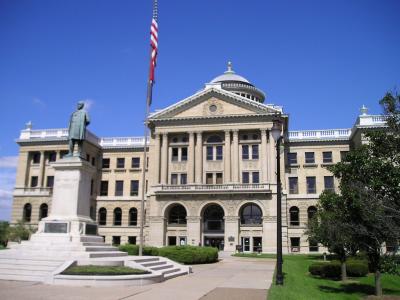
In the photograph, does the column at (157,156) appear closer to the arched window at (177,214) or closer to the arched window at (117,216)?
the arched window at (177,214)

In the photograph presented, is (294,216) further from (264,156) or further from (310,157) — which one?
(264,156)

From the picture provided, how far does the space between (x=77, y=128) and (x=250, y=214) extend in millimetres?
38938

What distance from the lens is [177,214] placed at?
6216cm

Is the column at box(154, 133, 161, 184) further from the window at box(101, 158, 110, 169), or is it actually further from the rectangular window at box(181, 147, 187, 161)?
the window at box(101, 158, 110, 169)

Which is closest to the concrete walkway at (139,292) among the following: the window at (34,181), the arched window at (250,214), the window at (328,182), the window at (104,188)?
the arched window at (250,214)

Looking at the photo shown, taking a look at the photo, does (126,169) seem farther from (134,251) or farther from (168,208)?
(134,251)

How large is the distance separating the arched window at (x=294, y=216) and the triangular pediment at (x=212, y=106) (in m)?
15.0

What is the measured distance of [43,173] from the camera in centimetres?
7050

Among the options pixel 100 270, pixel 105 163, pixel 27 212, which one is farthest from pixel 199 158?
pixel 100 270

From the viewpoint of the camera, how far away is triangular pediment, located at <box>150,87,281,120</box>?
61500 millimetres

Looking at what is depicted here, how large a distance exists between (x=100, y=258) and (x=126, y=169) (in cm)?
5116

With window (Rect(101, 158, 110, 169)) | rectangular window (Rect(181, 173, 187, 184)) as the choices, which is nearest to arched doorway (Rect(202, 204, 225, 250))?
rectangular window (Rect(181, 173, 187, 184))

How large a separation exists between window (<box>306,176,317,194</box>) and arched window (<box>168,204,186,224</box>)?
1925 centimetres

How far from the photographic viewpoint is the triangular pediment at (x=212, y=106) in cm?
6150
